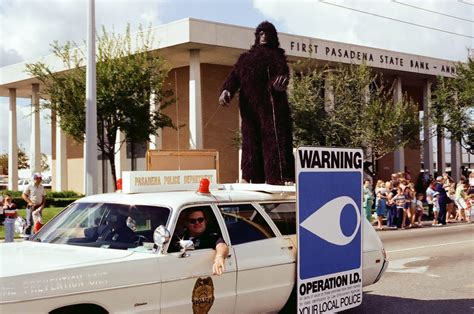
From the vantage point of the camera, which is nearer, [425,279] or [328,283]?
[328,283]

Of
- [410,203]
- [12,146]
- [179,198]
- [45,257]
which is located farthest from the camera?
[12,146]

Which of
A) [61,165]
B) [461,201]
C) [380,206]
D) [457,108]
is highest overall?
[457,108]

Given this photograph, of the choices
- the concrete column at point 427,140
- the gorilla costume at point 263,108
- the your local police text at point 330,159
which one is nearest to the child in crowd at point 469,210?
the gorilla costume at point 263,108

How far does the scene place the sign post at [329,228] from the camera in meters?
5.97

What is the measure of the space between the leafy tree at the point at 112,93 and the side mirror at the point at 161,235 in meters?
16.9

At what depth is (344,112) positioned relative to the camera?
27859mm

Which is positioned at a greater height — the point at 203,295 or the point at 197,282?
the point at 197,282

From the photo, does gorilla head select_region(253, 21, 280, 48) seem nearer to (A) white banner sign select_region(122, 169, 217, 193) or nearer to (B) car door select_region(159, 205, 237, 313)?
(A) white banner sign select_region(122, 169, 217, 193)

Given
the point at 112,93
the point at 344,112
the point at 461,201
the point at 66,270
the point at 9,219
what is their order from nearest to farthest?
the point at 66,270 → the point at 9,219 → the point at 112,93 → the point at 461,201 → the point at 344,112

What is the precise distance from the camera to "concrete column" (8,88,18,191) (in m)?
39.6

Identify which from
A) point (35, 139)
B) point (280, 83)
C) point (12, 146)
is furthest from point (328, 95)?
point (12, 146)

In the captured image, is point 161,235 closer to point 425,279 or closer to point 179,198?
point 179,198

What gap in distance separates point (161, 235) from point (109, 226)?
822mm

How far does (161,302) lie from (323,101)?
23.8 metres
